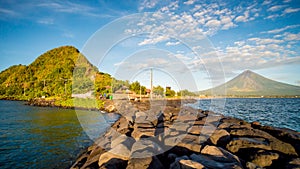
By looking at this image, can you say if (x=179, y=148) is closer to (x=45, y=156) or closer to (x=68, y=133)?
(x=45, y=156)

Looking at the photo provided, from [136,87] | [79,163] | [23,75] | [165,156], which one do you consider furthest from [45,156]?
[23,75]

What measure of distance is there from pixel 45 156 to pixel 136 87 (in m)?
42.0

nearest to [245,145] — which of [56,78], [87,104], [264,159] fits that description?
[264,159]

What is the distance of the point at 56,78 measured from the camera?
218 feet

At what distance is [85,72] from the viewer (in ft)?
163

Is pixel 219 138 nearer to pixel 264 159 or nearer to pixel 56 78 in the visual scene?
pixel 264 159

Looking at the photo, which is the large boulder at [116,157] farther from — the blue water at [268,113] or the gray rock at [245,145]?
the blue water at [268,113]

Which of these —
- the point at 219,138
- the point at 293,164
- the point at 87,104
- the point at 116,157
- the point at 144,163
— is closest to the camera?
the point at 293,164

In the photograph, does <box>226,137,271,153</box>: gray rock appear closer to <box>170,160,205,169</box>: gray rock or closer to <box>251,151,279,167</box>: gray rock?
<box>251,151,279,167</box>: gray rock

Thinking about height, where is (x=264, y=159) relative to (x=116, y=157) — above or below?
above

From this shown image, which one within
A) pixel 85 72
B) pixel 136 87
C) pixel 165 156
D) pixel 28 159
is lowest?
pixel 28 159

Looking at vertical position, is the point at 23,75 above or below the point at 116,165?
above

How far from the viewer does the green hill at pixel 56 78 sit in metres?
45.2

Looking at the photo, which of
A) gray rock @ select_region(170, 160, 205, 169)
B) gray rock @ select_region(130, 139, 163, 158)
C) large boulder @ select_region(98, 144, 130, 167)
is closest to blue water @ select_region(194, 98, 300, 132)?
gray rock @ select_region(130, 139, 163, 158)
